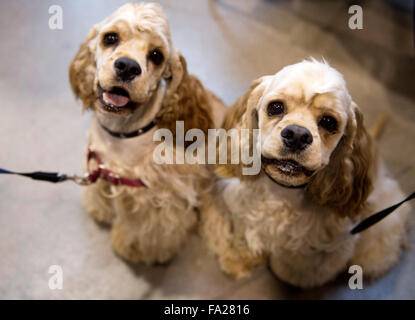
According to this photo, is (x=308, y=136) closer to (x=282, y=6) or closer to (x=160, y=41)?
(x=160, y=41)

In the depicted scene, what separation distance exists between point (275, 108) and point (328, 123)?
14cm

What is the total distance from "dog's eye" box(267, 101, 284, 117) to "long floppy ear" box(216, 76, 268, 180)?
0.09 metres

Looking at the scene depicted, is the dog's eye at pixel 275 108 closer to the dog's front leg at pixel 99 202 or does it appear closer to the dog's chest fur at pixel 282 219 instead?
the dog's chest fur at pixel 282 219

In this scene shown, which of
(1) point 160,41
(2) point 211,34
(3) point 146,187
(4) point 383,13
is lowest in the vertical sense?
(3) point 146,187

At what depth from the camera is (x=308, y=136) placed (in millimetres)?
911

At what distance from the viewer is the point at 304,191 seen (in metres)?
1.23

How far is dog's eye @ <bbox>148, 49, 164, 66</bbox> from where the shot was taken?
1172mm

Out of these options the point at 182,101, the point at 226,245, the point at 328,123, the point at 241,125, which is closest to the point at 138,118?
the point at 182,101

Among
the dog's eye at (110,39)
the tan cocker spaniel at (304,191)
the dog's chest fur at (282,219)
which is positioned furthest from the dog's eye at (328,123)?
the dog's eye at (110,39)

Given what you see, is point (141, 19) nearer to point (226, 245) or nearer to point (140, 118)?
point (140, 118)

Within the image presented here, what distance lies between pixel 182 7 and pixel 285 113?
1465mm

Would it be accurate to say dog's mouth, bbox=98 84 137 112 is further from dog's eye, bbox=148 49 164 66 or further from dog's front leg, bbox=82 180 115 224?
dog's front leg, bbox=82 180 115 224

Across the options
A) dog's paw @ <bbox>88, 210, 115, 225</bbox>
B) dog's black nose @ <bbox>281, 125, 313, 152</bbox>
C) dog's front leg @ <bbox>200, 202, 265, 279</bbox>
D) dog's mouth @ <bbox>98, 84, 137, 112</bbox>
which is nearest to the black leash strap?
dog's front leg @ <bbox>200, 202, 265, 279</bbox>
